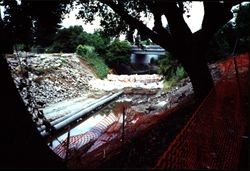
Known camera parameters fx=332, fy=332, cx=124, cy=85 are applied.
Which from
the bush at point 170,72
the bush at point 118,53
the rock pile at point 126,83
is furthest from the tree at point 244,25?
the bush at point 118,53

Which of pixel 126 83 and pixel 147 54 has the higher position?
pixel 147 54

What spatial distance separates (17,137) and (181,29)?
229 inches

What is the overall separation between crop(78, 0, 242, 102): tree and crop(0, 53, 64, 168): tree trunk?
15.6 feet

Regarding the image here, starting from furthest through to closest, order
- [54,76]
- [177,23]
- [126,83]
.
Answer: [126,83] → [54,76] → [177,23]

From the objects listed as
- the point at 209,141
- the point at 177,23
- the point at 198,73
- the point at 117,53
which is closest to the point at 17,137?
the point at 209,141

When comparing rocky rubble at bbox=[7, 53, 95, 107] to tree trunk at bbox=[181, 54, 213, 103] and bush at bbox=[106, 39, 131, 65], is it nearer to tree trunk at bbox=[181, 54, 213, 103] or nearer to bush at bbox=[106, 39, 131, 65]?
bush at bbox=[106, 39, 131, 65]

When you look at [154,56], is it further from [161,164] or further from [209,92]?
[161,164]

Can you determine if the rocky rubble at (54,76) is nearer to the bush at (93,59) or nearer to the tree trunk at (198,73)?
the bush at (93,59)

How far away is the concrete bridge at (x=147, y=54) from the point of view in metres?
40.3

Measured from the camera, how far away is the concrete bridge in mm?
40281

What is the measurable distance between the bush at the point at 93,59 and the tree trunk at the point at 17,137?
91.6 ft

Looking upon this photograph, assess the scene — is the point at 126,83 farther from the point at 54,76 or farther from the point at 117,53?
the point at 117,53

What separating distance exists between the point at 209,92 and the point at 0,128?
626 centimetres

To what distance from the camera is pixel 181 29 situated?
26.1 feet
